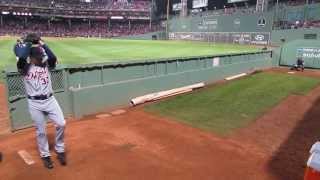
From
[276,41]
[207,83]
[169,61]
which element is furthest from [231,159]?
[276,41]

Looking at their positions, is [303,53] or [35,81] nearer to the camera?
[35,81]

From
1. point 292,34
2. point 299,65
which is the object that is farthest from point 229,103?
point 292,34

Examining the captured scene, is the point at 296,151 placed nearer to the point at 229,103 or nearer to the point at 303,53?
the point at 229,103

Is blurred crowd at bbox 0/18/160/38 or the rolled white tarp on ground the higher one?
blurred crowd at bbox 0/18/160/38

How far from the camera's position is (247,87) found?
1409 cm

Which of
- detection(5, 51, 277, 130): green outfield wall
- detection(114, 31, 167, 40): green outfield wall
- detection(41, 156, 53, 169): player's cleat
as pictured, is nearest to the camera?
detection(41, 156, 53, 169): player's cleat

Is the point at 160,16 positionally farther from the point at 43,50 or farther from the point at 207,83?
the point at 43,50

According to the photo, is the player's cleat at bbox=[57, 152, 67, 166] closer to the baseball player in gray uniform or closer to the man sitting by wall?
the baseball player in gray uniform

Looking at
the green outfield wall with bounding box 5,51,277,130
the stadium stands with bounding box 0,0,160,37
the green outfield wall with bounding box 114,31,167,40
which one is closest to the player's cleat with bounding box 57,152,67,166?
the green outfield wall with bounding box 5,51,277,130

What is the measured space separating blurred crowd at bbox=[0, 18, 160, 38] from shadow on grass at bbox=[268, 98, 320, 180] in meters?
67.5

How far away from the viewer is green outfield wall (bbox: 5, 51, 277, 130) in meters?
7.90

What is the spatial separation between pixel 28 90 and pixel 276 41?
1713 inches

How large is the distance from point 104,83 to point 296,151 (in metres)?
6.00

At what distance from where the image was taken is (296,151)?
6.85 m
